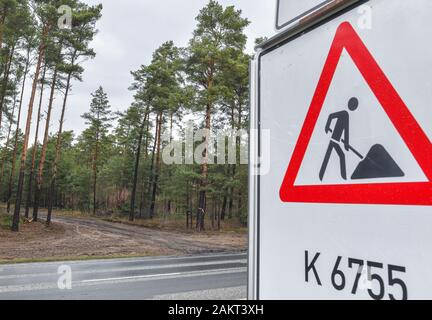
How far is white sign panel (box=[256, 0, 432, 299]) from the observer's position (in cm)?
77

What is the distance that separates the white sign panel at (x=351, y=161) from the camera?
→ 2.53ft

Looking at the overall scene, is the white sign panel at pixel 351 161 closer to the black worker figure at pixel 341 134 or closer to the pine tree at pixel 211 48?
the black worker figure at pixel 341 134

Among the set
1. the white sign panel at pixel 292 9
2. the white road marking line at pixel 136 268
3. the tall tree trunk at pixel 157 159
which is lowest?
the white road marking line at pixel 136 268

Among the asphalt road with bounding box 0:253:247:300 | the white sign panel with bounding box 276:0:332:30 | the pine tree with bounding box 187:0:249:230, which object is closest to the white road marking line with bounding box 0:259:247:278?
the asphalt road with bounding box 0:253:247:300

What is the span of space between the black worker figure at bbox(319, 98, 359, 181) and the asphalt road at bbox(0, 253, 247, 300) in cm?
754

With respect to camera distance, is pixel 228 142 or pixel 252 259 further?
pixel 228 142

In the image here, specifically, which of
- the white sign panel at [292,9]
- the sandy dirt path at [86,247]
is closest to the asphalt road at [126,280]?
the sandy dirt path at [86,247]

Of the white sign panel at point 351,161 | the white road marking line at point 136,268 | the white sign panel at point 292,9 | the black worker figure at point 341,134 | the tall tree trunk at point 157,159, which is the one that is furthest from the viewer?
the tall tree trunk at point 157,159

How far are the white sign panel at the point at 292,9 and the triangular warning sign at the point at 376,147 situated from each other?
0.48ft

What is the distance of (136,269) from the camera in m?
11.8

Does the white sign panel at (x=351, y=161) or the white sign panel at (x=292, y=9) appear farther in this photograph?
the white sign panel at (x=292, y=9)

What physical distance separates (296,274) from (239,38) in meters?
25.5
